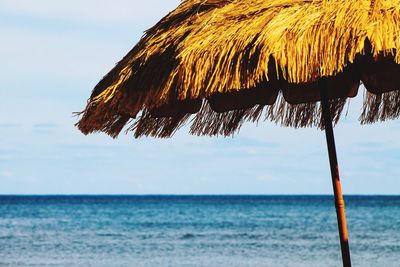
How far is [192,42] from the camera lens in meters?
4.69

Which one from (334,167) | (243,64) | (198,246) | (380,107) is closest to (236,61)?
(243,64)

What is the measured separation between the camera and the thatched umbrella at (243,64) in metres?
A: 4.41

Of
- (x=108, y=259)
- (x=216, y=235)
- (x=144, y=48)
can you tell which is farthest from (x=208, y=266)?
(x=144, y=48)

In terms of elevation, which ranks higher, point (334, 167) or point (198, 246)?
point (334, 167)

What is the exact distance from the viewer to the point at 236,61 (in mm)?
4539

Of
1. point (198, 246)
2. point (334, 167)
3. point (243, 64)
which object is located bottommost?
point (198, 246)

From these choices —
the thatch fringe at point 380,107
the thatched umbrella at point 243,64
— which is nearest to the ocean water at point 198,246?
the thatch fringe at point 380,107

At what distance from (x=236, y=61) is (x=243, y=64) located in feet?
0.13

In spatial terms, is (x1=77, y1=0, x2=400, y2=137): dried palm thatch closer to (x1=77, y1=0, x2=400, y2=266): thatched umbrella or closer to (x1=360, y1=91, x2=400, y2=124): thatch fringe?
(x1=77, y1=0, x2=400, y2=266): thatched umbrella

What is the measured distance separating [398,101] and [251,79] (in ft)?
5.99

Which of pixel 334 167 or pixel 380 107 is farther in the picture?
pixel 380 107

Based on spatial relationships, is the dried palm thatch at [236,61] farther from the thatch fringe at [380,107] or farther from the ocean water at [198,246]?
the ocean water at [198,246]

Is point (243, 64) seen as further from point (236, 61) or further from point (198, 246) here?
point (198, 246)

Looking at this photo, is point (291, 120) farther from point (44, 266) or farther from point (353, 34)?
point (44, 266)
